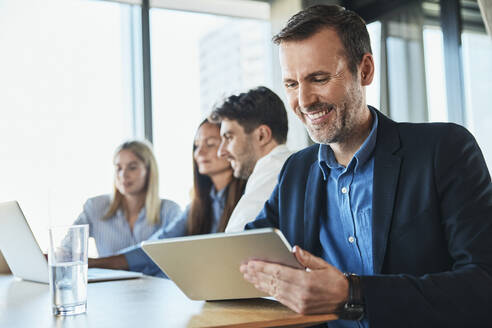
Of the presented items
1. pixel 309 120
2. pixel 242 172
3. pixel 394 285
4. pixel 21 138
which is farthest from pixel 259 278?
pixel 21 138

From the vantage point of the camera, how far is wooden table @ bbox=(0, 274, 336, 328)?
1.04 metres

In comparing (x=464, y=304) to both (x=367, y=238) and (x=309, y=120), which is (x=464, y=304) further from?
(x=309, y=120)

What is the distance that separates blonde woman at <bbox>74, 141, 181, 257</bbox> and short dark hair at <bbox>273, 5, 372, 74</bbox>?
2106 mm

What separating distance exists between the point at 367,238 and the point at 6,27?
11.5 ft

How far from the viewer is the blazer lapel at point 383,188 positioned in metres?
1.32

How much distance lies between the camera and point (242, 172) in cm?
265

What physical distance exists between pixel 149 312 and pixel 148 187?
240cm

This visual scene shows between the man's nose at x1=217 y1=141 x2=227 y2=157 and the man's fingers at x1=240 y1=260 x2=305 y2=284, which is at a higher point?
the man's nose at x1=217 y1=141 x2=227 y2=157

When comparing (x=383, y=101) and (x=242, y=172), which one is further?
(x=383, y=101)

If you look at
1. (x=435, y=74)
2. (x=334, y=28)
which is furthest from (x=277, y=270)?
(x=435, y=74)

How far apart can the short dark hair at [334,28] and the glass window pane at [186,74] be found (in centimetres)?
291

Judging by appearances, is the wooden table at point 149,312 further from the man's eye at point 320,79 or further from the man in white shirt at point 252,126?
the man in white shirt at point 252,126

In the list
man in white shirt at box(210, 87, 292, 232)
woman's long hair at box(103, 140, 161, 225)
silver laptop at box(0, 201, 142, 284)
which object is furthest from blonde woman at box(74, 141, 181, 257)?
silver laptop at box(0, 201, 142, 284)

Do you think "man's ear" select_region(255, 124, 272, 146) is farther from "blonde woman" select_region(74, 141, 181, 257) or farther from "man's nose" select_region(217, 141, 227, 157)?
"blonde woman" select_region(74, 141, 181, 257)
